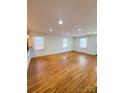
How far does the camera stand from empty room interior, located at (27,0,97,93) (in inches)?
98.3

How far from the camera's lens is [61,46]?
35.4 ft

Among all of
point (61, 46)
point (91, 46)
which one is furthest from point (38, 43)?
point (91, 46)

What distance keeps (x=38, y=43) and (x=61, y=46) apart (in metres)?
3.63

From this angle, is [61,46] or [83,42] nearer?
[61,46]

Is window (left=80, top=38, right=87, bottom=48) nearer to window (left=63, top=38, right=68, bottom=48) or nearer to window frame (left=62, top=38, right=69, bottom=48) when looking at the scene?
window frame (left=62, top=38, right=69, bottom=48)

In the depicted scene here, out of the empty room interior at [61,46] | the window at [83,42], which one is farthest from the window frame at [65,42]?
the window at [83,42]

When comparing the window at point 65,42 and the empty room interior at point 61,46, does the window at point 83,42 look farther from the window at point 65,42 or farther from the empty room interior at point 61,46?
the window at point 65,42

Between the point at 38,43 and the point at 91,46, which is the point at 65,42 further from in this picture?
the point at 38,43

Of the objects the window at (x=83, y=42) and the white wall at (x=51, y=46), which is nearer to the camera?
the white wall at (x=51, y=46)

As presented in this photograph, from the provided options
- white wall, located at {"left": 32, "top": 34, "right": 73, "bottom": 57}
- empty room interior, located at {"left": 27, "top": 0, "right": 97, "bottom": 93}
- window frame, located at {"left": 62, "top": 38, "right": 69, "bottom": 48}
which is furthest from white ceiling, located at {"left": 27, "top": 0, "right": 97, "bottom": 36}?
window frame, located at {"left": 62, "top": 38, "right": 69, "bottom": 48}

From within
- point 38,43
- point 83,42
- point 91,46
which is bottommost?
point 91,46

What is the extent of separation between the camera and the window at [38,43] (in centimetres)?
758
